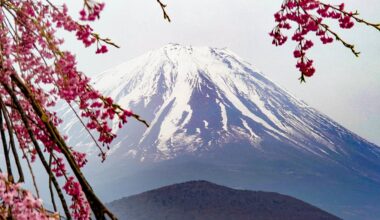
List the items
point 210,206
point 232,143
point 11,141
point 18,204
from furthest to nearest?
point 232,143, point 210,206, point 11,141, point 18,204

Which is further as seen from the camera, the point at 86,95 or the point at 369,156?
the point at 369,156

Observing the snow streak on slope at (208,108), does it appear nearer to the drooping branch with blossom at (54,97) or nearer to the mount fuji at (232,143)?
the mount fuji at (232,143)

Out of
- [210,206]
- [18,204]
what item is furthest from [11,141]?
[210,206]

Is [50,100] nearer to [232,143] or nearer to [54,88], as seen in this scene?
[54,88]

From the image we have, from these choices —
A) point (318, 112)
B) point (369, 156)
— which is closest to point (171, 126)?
point (318, 112)

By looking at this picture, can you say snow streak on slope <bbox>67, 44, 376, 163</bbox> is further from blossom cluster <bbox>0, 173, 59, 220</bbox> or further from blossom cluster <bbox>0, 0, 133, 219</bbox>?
blossom cluster <bbox>0, 173, 59, 220</bbox>

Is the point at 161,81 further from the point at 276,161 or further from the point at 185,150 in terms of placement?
the point at 276,161
